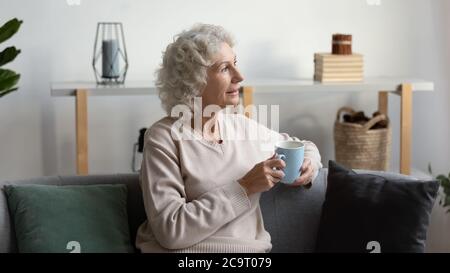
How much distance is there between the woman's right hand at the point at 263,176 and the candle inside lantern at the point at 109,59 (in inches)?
58.1

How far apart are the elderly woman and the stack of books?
1276 millimetres

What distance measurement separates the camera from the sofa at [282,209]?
8.09 feet

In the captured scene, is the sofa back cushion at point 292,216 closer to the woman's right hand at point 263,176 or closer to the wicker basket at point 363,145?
the woman's right hand at point 263,176

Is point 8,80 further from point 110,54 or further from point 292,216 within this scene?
point 110,54

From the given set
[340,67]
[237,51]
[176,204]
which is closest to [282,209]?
[176,204]

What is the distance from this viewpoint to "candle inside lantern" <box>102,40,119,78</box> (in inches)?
139

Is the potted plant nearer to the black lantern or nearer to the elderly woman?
the elderly woman

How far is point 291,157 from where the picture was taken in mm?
2195

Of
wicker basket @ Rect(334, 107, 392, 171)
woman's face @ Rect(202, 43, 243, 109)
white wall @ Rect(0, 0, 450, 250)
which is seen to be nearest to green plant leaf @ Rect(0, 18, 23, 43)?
woman's face @ Rect(202, 43, 243, 109)
